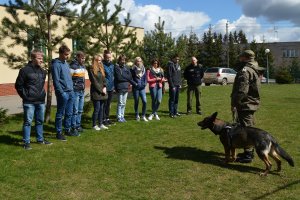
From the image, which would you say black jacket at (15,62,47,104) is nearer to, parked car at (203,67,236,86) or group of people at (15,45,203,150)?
group of people at (15,45,203,150)

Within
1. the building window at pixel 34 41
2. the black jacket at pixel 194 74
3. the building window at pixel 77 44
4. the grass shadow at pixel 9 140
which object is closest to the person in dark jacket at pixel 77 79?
the grass shadow at pixel 9 140

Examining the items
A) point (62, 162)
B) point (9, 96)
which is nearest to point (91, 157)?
point (62, 162)

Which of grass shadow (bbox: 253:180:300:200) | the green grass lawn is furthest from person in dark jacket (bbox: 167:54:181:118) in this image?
grass shadow (bbox: 253:180:300:200)

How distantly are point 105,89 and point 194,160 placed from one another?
3313 mm

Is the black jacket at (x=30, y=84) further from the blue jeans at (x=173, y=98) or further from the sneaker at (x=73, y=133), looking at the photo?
the blue jeans at (x=173, y=98)

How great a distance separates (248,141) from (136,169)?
1961mm

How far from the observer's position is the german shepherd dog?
20.3 ft

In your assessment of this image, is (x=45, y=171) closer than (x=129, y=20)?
Yes

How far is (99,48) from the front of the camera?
1201 cm

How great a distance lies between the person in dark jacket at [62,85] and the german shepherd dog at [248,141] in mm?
2934

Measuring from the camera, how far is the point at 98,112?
31.0ft

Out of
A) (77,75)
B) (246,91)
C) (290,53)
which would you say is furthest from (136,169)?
(290,53)

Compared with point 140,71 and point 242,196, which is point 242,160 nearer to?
point 242,196

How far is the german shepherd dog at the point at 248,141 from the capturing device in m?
6.20
